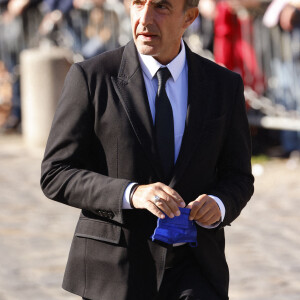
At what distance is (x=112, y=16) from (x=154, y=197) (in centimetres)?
871

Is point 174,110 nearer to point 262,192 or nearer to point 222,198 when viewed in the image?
point 222,198

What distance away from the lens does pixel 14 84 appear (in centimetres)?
1298

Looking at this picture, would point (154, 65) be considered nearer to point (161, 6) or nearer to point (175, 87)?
point (175, 87)

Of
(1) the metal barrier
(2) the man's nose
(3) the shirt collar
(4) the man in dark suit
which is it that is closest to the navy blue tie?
(4) the man in dark suit

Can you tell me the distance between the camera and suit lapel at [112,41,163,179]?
303 cm

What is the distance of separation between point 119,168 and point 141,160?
8 cm

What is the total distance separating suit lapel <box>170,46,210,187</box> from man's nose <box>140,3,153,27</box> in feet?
0.82

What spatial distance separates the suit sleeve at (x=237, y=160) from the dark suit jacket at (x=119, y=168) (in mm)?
12

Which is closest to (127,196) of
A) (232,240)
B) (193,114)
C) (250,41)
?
(193,114)

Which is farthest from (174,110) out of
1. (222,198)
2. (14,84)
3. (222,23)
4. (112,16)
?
(14,84)

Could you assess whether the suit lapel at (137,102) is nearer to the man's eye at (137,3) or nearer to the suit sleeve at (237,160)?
the man's eye at (137,3)

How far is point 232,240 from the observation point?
266 inches

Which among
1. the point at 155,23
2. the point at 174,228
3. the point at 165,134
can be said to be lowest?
the point at 174,228

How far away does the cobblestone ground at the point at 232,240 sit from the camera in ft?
18.3
